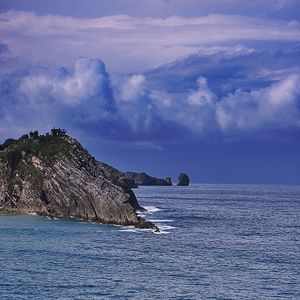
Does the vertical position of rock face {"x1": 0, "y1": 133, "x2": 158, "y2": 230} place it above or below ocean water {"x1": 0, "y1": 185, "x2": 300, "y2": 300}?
above

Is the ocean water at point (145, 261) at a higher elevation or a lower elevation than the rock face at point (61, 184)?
lower

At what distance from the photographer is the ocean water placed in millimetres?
78125

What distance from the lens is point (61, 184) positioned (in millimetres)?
173125

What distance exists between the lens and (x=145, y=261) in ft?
325

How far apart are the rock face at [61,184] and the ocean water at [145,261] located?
8.72 metres

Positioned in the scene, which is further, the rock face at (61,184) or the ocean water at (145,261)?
the rock face at (61,184)

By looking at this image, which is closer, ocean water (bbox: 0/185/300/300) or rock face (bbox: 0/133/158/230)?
ocean water (bbox: 0/185/300/300)

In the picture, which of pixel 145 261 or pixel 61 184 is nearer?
pixel 145 261

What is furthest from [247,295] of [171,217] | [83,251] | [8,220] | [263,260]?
[171,217]

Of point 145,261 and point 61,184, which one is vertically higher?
point 61,184

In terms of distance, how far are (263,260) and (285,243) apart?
952 inches

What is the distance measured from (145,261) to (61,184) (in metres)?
77.8

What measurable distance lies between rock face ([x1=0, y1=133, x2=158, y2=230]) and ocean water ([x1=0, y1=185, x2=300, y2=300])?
872cm

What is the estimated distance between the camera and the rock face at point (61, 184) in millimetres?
158750
